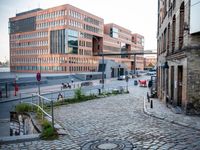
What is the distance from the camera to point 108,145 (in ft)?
24.6

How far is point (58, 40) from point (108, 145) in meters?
70.0

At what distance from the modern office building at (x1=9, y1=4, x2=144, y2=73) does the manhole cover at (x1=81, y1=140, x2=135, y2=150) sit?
57.4 meters

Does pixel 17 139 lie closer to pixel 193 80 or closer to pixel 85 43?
pixel 193 80

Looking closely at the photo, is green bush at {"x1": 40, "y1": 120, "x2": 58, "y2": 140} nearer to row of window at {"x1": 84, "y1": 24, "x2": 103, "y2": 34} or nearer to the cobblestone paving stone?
the cobblestone paving stone

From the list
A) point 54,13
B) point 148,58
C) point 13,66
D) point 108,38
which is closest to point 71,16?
point 54,13

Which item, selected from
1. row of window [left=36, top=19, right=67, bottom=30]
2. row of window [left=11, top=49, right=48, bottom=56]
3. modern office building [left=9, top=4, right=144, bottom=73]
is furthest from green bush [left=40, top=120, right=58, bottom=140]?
row of window [left=11, top=49, right=48, bottom=56]

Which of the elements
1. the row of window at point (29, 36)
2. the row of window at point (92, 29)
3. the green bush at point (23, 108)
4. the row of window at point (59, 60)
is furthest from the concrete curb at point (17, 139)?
the row of window at point (92, 29)

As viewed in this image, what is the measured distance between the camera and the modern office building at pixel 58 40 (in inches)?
2899

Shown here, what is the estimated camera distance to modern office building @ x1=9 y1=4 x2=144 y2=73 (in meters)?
73.6

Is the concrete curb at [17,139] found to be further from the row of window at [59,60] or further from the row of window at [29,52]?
the row of window at [29,52]

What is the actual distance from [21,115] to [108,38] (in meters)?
86.6

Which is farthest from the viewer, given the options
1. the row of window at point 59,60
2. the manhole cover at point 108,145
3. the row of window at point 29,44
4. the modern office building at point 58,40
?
the row of window at point 29,44

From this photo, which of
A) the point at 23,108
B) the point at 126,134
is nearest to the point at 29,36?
the point at 23,108

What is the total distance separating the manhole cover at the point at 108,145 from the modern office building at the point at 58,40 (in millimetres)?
57417
